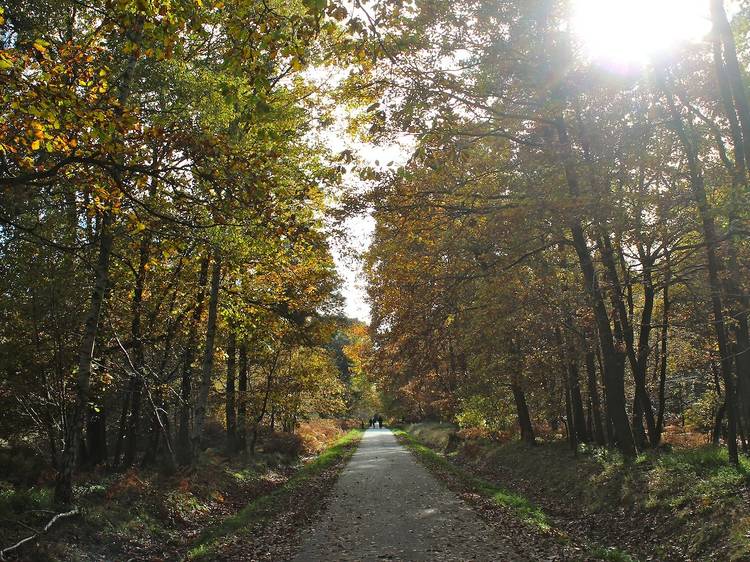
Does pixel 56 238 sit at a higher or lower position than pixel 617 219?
higher

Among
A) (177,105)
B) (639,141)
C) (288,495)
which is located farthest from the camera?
(288,495)

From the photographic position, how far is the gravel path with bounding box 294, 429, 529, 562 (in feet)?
25.9

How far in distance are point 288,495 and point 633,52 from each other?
12931 mm

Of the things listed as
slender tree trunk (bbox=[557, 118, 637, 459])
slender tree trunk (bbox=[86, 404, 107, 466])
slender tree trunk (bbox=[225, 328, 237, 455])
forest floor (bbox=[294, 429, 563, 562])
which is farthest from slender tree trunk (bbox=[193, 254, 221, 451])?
slender tree trunk (bbox=[557, 118, 637, 459])

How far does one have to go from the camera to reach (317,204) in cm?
1255

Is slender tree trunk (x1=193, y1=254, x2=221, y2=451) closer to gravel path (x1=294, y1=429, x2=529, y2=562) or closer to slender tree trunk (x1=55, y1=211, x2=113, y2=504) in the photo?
gravel path (x1=294, y1=429, x2=529, y2=562)

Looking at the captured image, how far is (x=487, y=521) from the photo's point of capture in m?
9.89

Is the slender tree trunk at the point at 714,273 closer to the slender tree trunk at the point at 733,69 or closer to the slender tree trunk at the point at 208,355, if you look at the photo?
the slender tree trunk at the point at 733,69

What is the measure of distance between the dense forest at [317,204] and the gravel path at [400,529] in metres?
2.51

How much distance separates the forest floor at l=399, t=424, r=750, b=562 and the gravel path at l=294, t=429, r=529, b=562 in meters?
0.89

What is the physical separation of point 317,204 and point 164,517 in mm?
7215

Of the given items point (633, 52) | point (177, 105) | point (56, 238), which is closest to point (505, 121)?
point (633, 52)

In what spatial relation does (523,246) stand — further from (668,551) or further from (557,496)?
(668,551)

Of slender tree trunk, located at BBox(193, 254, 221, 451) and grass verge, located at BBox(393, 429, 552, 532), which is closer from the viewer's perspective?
grass verge, located at BBox(393, 429, 552, 532)
